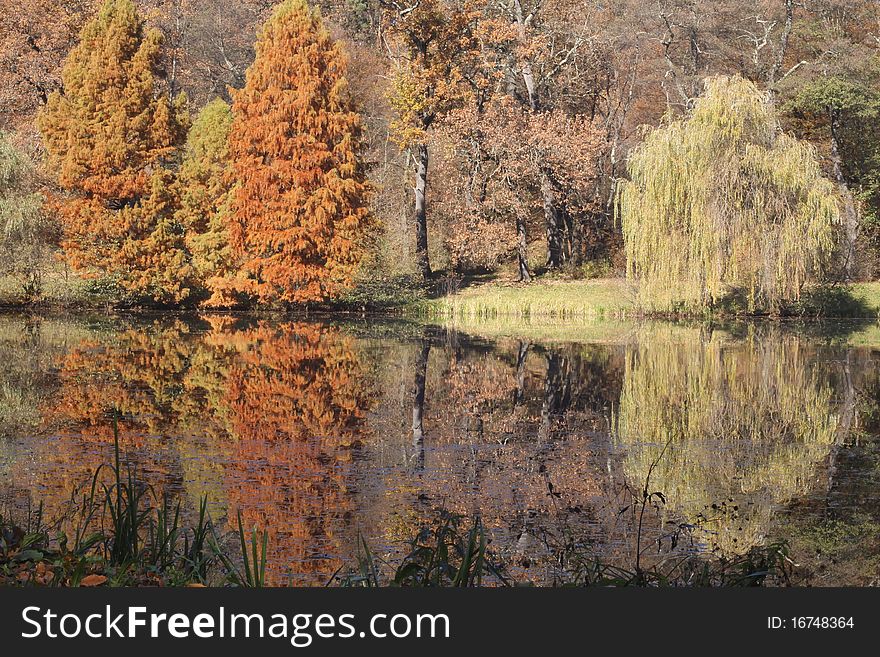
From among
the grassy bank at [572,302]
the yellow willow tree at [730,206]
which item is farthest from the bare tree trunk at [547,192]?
the yellow willow tree at [730,206]

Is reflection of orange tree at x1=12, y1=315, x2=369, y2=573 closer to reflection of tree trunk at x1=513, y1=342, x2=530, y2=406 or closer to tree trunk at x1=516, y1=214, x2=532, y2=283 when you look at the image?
reflection of tree trunk at x1=513, y1=342, x2=530, y2=406

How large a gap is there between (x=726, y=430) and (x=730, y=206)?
16.1 metres

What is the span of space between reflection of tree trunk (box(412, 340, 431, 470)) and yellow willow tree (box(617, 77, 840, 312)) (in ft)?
25.9

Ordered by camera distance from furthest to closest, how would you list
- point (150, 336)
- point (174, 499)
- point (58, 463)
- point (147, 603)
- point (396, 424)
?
point (150, 336), point (396, 424), point (58, 463), point (174, 499), point (147, 603)

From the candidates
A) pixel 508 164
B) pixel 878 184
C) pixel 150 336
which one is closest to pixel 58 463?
pixel 150 336

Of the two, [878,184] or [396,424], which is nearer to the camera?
[396,424]

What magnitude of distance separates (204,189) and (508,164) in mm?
10359

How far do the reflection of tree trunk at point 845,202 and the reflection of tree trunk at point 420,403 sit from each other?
15.5m

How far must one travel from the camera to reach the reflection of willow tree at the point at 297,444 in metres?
9.48

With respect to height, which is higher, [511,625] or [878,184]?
[878,184]

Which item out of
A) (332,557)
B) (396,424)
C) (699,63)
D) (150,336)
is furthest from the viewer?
(699,63)

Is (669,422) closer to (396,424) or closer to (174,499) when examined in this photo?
(396,424)

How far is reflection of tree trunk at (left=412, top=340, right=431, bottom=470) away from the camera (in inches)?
534

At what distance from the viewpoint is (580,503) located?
10719mm
